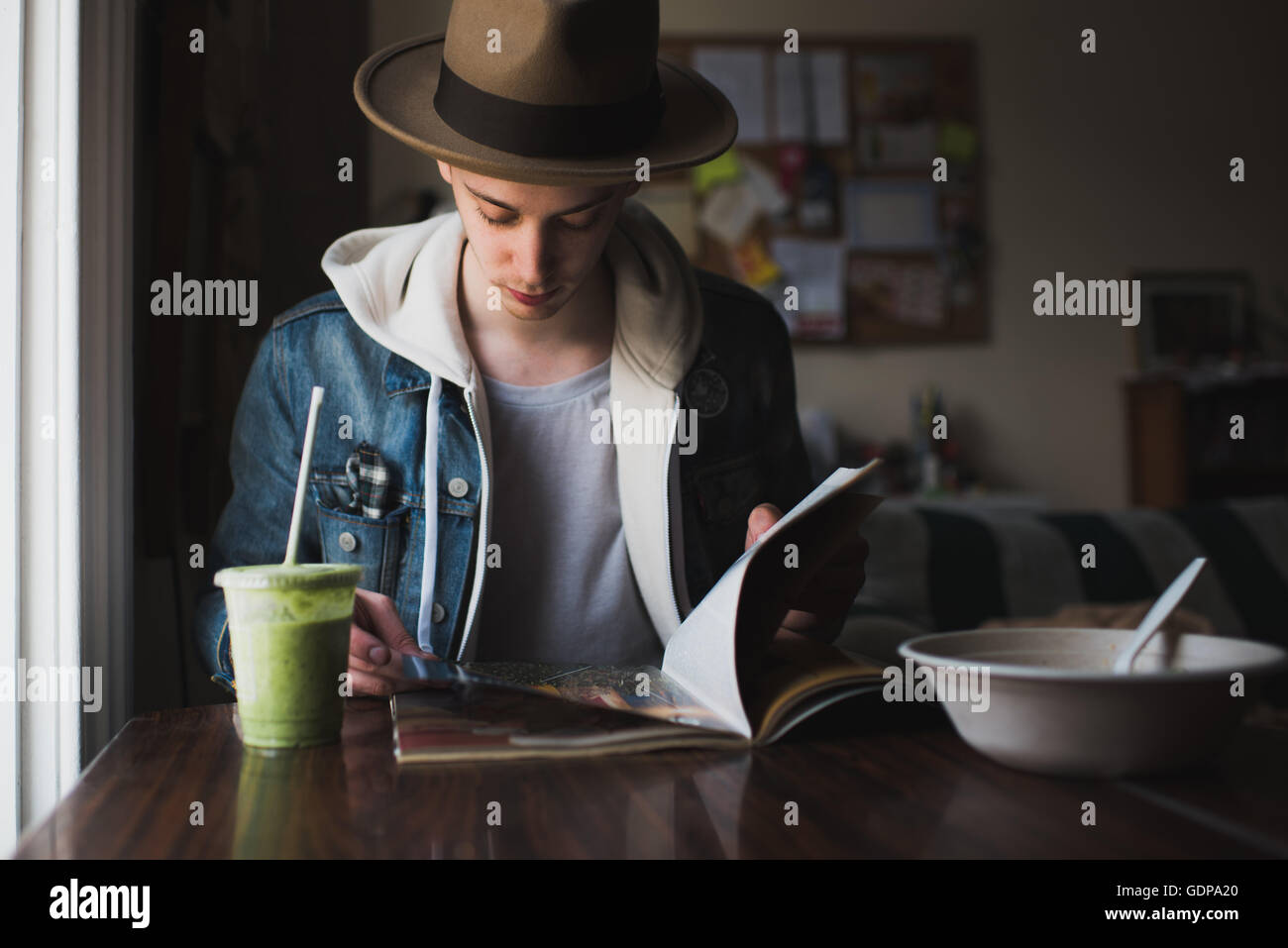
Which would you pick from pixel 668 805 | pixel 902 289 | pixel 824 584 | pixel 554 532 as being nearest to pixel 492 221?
pixel 554 532

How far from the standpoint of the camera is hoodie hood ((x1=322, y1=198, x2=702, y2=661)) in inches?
42.1

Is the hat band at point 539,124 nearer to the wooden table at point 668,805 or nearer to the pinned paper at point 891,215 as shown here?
the wooden table at point 668,805

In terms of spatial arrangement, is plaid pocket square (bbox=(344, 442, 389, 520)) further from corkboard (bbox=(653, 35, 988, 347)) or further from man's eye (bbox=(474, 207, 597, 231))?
corkboard (bbox=(653, 35, 988, 347))

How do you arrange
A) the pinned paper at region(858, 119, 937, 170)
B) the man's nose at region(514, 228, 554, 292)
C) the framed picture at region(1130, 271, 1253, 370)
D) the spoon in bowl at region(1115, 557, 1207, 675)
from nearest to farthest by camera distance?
the spoon in bowl at region(1115, 557, 1207, 675)
the man's nose at region(514, 228, 554, 292)
the pinned paper at region(858, 119, 937, 170)
the framed picture at region(1130, 271, 1253, 370)

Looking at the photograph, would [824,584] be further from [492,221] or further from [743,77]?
[743,77]

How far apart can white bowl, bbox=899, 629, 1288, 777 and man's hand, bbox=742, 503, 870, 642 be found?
262mm

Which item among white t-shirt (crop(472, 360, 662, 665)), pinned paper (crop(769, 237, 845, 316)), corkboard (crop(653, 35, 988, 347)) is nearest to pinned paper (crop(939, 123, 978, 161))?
corkboard (crop(653, 35, 988, 347))

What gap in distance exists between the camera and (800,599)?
34.9 inches

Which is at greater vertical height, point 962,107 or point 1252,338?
point 962,107

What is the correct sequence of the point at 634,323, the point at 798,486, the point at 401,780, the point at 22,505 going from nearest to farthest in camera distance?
the point at 401,780, the point at 22,505, the point at 634,323, the point at 798,486

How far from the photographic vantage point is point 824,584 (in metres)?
0.88

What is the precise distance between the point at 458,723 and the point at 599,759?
0.10 metres
